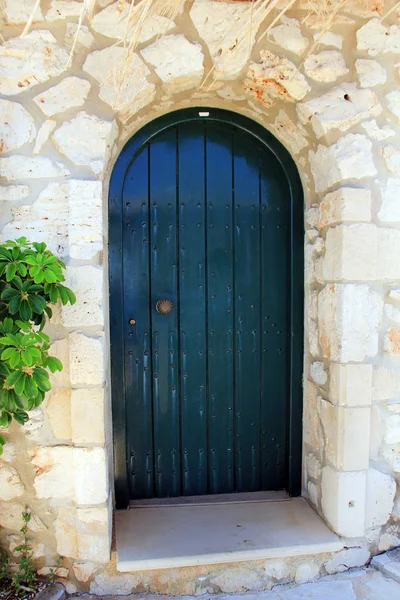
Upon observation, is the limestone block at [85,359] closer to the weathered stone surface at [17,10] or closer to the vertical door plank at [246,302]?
the vertical door plank at [246,302]

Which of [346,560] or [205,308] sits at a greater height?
[205,308]

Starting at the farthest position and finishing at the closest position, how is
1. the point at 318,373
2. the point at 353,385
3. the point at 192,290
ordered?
the point at 192,290, the point at 318,373, the point at 353,385

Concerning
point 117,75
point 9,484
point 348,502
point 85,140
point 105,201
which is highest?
point 117,75

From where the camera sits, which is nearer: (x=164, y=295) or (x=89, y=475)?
(x=89, y=475)

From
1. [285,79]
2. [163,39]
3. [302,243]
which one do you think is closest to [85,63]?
[163,39]

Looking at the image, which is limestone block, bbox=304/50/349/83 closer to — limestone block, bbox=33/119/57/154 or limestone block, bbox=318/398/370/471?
limestone block, bbox=33/119/57/154

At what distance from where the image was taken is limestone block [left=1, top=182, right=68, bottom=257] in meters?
2.01

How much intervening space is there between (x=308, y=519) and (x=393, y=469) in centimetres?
50

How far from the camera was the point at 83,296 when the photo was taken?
6.59ft

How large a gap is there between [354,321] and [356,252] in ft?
1.06

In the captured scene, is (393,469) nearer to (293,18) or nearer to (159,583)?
(159,583)

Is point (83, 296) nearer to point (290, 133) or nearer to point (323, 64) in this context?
point (290, 133)

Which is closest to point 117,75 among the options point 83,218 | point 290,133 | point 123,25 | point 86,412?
point 123,25

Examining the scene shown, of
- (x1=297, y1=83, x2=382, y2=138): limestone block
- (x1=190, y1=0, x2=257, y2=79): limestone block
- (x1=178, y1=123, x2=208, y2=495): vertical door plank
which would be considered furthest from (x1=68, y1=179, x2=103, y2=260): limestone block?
(x1=297, y1=83, x2=382, y2=138): limestone block
